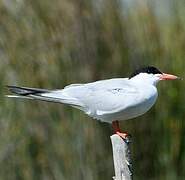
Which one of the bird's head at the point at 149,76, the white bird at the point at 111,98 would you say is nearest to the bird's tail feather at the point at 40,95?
the white bird at the point at 111,98

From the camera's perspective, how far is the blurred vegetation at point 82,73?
401 cm

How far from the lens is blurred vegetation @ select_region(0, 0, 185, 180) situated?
4.01 m

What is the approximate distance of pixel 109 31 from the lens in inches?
159

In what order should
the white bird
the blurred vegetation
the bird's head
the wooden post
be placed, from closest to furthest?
the wooden post < the white bird < the bird's head < the blurred vegetation

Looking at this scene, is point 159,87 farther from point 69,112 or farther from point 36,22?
point 36,22

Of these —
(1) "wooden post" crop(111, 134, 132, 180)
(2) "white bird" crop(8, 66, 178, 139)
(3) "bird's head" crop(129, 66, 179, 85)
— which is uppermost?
(3) "bird's head" crop(129, 66, 179, 85)

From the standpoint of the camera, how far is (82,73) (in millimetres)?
4016

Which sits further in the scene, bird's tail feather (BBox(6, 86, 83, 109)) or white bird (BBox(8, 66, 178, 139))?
white bird (BBox(8, 66, 178, 139))

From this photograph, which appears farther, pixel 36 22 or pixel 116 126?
pixel 36 22

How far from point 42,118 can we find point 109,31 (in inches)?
24.0

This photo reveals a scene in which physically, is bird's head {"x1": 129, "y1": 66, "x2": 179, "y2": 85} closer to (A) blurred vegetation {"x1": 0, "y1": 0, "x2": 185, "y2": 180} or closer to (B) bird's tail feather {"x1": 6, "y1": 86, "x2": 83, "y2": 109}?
(B) bird's tail feather {"x1": 6, "y1": 86, "x2": 83, "y2": 109}

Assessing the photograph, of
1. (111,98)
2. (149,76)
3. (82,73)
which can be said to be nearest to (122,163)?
(111,98)

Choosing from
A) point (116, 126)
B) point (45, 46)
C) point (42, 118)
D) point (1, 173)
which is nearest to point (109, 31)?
point (45, 46)

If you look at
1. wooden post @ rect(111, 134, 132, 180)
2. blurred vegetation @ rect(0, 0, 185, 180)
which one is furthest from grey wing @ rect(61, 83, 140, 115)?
blurred vegetation @ rect(0, 0, 185, 180)
